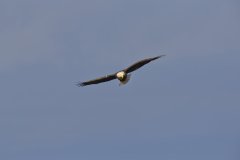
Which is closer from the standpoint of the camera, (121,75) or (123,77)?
(123,77)

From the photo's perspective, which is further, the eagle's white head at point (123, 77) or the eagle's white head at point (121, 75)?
the eagle's white head at point (121, 75)

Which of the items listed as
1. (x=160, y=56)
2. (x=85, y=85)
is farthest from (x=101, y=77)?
(x=160, y=56)

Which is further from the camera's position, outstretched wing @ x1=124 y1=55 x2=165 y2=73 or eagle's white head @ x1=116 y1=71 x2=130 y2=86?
outstretched wing @ x1=124 y1=55 x2=165 y2=73

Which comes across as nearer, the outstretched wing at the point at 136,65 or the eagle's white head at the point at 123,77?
the eagle's white head at the point at 123,77

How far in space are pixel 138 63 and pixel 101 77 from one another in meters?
4.53

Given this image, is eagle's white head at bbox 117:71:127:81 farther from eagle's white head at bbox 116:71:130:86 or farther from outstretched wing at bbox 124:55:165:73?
outstretched wing at bbox 124:55:165:73

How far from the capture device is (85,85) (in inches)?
4063

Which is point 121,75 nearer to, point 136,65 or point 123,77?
point 123,77

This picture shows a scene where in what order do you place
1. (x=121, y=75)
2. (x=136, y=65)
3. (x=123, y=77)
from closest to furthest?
(x=123, y=77) → (x=121, y=75) → (x=136, y=65)

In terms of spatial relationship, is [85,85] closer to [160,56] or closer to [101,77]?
[101,77]

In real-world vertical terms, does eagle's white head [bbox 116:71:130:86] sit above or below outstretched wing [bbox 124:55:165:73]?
below

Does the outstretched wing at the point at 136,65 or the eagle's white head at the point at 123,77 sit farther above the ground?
the outstretched wing at the point at 136,65

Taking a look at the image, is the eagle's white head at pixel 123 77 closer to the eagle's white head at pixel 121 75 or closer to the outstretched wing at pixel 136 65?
the eagle's white head at pixel 121 75

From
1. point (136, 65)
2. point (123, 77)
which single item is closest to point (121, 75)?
point (123, 77)
